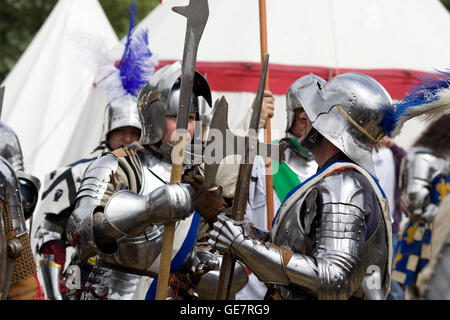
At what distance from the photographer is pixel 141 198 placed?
3.48m

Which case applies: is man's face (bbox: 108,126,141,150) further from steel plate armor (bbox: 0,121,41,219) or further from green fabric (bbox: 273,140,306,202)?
green fabric (bbox: 273,140,306,202)

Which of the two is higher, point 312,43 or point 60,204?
point 312,43

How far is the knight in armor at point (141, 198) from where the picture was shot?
11.8 feet

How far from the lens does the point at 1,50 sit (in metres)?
14.5

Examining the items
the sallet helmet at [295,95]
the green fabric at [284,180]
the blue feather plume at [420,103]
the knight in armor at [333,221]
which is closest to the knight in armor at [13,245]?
the knight in armor at [333,221]

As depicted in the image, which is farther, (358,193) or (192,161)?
(192,161)

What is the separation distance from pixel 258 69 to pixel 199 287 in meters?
4.61

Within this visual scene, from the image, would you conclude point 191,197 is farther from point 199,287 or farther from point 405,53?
point 405,53

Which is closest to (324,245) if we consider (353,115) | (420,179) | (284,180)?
(353,115)

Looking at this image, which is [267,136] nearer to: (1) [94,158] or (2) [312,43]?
(1) [94,158]

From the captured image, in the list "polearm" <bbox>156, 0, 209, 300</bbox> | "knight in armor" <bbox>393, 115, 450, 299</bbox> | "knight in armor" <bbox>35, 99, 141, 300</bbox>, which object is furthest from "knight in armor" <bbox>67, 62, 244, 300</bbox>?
"knight in armor" <bbox>393, 115, 450, 299</bbox>

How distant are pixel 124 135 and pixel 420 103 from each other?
283 cm

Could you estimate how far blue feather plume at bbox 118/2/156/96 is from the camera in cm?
523
